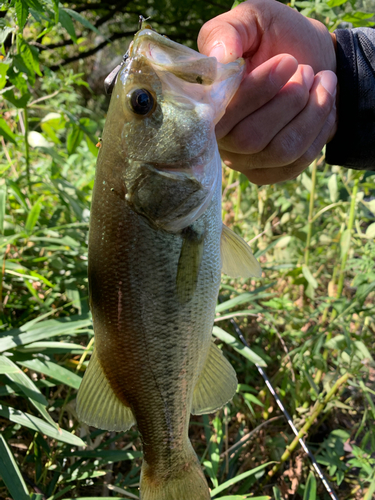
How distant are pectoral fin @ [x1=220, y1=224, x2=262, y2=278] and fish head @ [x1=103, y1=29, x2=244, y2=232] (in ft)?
0.81

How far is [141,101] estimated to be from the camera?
1091 mm

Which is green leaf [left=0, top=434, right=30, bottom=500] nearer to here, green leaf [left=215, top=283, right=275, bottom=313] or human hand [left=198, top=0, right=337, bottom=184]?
green leaf [left=215, top=283, right=275, bottom=313]

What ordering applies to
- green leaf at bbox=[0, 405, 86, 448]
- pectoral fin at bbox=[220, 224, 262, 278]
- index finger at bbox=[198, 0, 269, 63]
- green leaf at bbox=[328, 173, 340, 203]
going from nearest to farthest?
index finger at bbox=[198, 0, 269, 63] < pectoral fin at bbox=[220, 224, 262, 278] < green leaf at bbox=[0, 405, 86, 448] < green leaf at bbox=[328, 173, 340, 203]

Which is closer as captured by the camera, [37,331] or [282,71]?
[282,71]

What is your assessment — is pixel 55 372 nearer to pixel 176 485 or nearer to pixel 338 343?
pixel 176 485

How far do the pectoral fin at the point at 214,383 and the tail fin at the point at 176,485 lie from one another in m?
→ 0.19

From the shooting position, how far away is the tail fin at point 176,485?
4.24ft

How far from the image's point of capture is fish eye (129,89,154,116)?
1089 mm

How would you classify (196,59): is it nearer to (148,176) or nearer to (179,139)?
(179,139)

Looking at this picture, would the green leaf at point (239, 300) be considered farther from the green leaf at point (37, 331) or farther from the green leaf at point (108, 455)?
the green leaf at point (108, 455)

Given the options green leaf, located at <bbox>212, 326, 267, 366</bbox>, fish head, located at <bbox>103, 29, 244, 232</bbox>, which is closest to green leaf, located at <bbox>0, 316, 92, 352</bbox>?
green leaf, located at <bbox>212, 326, 267, 366</bbox>

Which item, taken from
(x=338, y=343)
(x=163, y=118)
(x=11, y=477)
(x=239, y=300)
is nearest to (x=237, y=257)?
(x=163, y=118)

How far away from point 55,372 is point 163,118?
3.95 ft

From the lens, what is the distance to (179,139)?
1118mm
